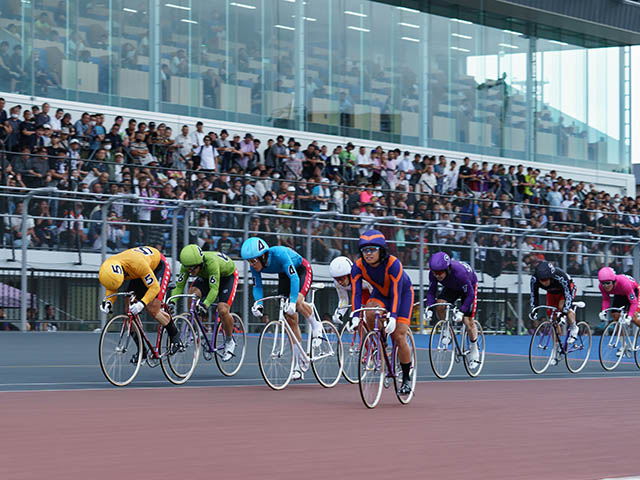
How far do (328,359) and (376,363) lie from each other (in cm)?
231

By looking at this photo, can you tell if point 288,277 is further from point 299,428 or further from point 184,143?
point 184,143

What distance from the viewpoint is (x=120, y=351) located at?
11.6 metres

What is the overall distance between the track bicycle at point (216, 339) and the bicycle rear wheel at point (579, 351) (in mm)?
4950

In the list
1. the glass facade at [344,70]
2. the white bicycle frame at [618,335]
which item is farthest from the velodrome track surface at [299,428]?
the glass facade at [344,70]

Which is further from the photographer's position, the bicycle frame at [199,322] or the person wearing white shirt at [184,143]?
the person wearing white shirt at [184,143]

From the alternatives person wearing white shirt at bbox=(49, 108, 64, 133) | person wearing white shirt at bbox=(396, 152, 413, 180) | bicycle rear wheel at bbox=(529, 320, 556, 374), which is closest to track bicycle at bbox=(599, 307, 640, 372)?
bicycle rear wheel at bbox=(529, 320, 556, 374)

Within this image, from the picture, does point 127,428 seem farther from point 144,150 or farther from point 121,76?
point 121,76

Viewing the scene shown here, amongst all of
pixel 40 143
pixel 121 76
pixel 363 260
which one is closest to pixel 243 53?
pixel 121 76

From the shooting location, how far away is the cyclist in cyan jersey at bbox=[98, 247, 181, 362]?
36.5 ft

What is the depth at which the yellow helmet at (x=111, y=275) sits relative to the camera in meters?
11.0

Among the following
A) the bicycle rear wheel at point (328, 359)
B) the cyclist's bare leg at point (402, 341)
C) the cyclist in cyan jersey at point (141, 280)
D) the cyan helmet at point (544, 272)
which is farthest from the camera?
the cyan helmet at point (544, 272)

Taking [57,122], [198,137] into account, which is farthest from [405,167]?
[57,122]

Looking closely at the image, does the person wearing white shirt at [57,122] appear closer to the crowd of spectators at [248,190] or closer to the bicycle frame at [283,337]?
the crowd of spectators at [248,190]

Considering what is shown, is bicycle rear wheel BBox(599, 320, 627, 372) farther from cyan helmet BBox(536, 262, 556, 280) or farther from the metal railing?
the metal railing
